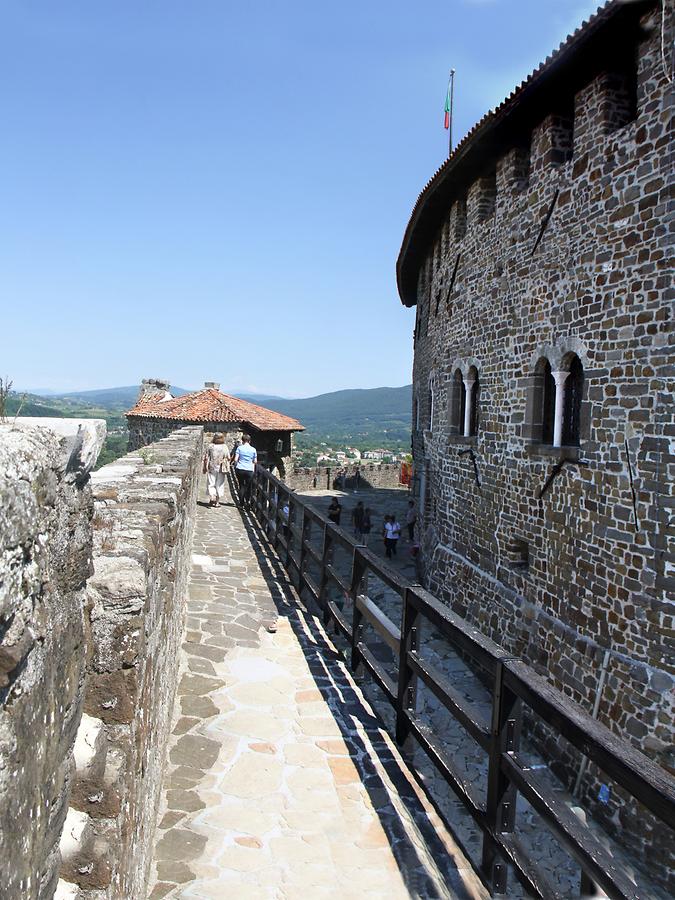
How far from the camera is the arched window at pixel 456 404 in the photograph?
1150cm

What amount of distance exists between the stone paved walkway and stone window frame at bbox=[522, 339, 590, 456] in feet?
13.8

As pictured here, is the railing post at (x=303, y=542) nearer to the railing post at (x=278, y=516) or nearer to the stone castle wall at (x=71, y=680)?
the railing post at (x=278, y=516)

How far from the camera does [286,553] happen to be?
811cm

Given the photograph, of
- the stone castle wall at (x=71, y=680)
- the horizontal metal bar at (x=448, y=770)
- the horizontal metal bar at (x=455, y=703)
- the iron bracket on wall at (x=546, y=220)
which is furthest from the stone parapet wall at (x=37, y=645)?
the iron bracket on wall at (x=546, y=220)

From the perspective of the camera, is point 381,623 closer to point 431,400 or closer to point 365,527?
point 431,400

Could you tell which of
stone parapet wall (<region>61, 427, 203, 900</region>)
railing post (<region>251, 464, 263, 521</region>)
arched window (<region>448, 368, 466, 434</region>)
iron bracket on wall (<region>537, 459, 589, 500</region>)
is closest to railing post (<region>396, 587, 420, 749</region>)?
stone parapet wall (<region>61, 427, 203, 900</region>)

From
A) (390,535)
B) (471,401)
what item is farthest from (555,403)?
(390,535)

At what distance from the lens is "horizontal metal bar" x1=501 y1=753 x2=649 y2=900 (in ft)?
6.89

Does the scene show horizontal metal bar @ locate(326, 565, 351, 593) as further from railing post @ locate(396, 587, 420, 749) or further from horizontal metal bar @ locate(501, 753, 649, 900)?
horizontal metal bar @ locate(501, 753, 649, 900)

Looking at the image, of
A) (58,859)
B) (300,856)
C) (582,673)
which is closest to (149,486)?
(300,856)

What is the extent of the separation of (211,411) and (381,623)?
703 inches

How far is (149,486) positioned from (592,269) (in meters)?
5.73

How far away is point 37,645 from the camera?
1.20 m

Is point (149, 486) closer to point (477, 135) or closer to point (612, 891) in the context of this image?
point (612, 891)
